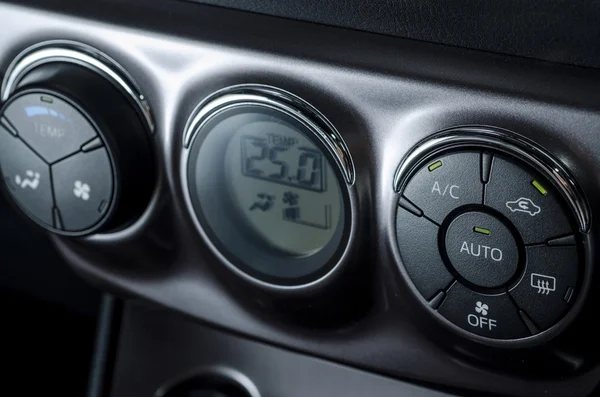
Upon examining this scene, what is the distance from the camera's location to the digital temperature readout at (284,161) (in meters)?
0.51

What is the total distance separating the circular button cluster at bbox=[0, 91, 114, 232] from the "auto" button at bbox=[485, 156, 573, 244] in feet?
0.83

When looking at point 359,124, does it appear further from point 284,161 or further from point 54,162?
point 54,162

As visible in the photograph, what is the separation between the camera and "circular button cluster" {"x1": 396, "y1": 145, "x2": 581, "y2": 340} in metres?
0.45

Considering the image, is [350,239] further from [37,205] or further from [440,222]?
[37,205]

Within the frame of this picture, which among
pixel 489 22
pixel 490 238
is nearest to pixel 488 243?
pixel 490 238

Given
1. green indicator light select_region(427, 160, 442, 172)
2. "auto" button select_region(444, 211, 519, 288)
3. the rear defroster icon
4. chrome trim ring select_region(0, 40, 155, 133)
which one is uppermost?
chrome trim ring select_region(0, 40, 155, 133)

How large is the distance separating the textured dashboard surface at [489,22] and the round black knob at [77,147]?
15 centimetres

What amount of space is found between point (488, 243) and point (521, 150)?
55mm

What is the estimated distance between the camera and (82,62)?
567 mm

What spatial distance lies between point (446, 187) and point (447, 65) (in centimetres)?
7

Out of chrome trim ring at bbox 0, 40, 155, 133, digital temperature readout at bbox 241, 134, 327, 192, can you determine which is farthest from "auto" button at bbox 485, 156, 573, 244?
chrome trim ring at bbox 0, 40, 155, 133

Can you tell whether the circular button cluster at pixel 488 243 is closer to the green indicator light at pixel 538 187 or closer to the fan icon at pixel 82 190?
the green indicator light at pixel 538 187

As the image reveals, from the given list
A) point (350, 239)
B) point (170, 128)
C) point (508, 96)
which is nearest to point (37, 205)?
point (170, 128)

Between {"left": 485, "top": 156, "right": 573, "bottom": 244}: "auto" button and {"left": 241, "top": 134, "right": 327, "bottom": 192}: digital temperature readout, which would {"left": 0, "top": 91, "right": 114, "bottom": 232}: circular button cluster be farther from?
{"left": 485, "top": 156, "right": 573, "bottom": 244}: "auto" button
